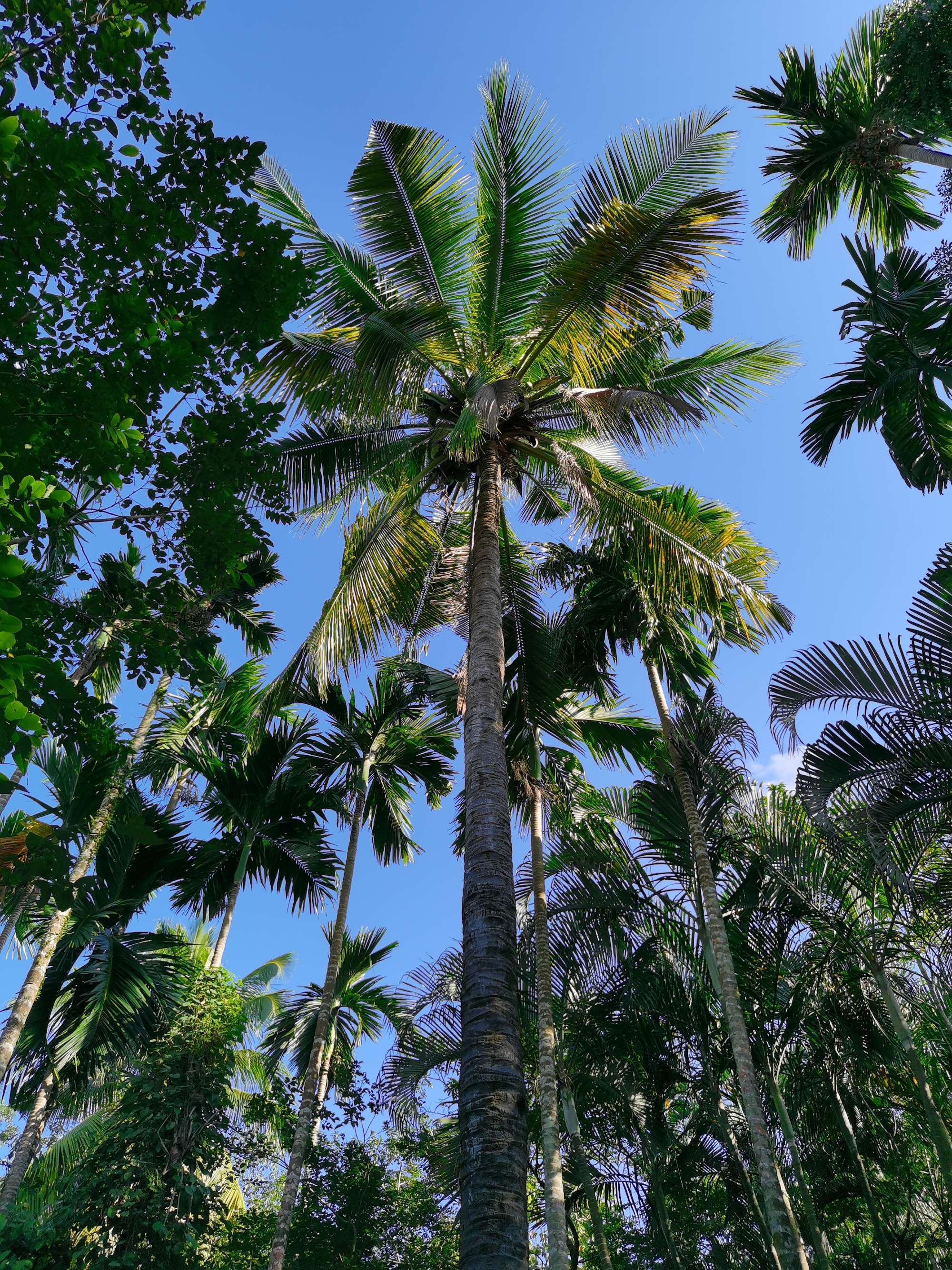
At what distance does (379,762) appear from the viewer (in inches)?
515

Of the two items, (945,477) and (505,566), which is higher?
(505,566)

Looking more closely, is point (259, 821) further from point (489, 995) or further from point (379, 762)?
point (489, 995)

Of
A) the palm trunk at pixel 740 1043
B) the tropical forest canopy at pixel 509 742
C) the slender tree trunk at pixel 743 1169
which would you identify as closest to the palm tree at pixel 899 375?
the tropical forest canopy at pixel 509 742

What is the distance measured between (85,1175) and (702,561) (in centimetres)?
968

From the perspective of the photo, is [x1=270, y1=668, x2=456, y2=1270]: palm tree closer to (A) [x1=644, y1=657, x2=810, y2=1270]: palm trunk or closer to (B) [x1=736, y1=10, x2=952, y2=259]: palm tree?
(A) [x1=644, y1=657, x2=810, y2=1270]: palm trunk

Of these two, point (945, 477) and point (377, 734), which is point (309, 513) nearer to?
point (377, 734)

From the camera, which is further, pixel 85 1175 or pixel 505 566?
pixel 505 566

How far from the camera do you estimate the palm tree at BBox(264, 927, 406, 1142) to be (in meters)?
13.0

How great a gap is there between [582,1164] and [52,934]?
7282 millimetres

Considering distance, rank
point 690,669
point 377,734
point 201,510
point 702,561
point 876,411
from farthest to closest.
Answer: point 377,734, point 690,669, point 702,561, point 876,411, point 201,510

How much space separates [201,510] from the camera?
3.50m

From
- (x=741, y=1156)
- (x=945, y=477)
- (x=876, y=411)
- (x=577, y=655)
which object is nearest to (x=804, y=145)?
(x=876, y=411)

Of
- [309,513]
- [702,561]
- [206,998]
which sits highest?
[309,513]

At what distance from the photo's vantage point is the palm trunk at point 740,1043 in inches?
267
